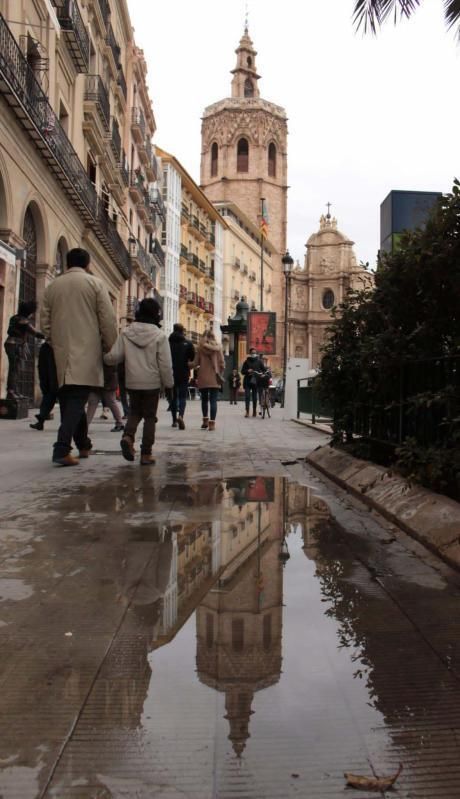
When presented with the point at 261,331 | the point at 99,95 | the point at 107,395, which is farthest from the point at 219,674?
the point at 99,95

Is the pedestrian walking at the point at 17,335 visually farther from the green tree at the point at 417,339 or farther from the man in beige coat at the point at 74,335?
the green tree at the point at 417,339

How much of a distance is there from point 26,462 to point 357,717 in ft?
16.8

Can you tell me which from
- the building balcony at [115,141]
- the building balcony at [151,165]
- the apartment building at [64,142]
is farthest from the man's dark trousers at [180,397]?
the building balcony at [151,165]

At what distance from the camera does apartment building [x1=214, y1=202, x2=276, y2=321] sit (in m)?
66.4

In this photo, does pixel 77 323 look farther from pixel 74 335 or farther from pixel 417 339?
pixel 417 339

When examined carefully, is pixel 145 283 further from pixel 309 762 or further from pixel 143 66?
pixel 309 762

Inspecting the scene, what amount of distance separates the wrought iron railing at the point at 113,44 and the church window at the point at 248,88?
5283 centimetres

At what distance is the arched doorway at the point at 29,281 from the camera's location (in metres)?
15.2

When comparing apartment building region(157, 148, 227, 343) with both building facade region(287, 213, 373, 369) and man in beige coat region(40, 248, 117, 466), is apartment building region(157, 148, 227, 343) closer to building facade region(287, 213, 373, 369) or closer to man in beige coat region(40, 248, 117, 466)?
building facade region(287, 213, 373, 369)

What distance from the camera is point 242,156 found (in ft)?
235

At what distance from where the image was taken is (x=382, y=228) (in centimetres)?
923

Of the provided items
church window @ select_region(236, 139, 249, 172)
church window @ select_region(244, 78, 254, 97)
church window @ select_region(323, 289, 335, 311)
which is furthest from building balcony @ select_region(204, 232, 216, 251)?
church window @ select_region(244, 78, 254, 97)

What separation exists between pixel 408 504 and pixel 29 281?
13.7m

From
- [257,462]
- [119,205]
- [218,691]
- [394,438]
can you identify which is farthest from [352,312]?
[119,205]
